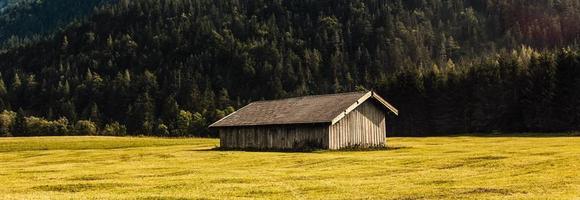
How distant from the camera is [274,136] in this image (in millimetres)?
64500

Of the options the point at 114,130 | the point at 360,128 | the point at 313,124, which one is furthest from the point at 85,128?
the point at 313,124

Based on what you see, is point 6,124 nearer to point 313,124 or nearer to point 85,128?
point 85,128

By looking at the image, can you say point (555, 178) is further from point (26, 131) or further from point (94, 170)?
point (26, 131)

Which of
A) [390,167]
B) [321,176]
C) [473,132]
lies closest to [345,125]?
[390,167]

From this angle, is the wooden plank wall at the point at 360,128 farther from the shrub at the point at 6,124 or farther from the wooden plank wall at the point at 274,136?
the shrub at the point at 6,124

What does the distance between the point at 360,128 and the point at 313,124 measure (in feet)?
17.4

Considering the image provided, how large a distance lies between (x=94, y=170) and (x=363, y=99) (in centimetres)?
2998

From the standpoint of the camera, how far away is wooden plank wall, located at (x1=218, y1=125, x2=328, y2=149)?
199 feet

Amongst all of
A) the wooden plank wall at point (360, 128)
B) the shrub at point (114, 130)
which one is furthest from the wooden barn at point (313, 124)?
the shrub at point (114, 130)

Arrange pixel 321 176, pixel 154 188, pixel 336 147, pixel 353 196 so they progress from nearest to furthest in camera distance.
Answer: pixel 353 196 < pixel 154 188 < pixel 321 176 < pixel 336 147

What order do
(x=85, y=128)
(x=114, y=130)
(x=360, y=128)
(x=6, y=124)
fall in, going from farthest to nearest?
(x=85, y=128), (x=114, y=130), (x=6, y=124), (x=360, y=128)

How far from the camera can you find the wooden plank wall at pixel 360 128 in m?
60.7

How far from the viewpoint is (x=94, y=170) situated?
39.8 metres

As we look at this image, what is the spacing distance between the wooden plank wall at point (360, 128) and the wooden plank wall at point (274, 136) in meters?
1.53
